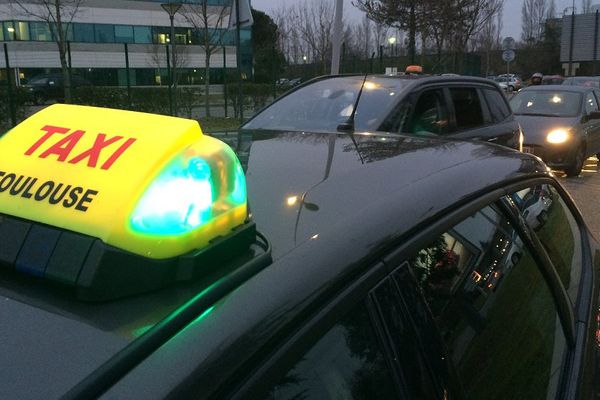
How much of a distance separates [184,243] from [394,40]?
36.0 metres

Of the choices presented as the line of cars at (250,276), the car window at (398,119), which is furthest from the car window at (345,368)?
the car window at (398,119)

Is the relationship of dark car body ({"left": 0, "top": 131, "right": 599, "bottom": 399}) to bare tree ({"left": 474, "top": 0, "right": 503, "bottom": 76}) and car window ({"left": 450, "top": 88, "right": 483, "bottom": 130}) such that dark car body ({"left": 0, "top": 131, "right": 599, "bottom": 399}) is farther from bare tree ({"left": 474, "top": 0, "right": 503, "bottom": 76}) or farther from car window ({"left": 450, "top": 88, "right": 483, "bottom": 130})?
bare tree ({"left": 474, "top": 0, "right": 503, "bottom": 76})

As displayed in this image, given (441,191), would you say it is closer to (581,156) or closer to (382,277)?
(382,277)

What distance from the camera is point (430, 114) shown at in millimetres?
5688

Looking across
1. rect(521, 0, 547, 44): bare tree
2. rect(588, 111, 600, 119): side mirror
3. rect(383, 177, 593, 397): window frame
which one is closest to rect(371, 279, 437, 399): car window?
rect(383, 177, 593, 397): window frame

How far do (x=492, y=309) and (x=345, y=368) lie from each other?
63 centimetres

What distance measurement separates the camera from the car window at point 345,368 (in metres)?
0.91

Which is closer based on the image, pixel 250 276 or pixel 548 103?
pixel 250 276

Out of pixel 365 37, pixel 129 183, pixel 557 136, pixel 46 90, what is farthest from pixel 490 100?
pixel 365 37

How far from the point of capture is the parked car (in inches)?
394

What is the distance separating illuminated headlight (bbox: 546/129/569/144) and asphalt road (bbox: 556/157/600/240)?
72 centimetres

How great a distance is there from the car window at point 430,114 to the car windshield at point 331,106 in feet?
0.89

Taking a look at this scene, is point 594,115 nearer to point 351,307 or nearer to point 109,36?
point 351,307

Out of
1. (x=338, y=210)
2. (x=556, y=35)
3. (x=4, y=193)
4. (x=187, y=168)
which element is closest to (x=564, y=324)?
(x=338, y=210)
